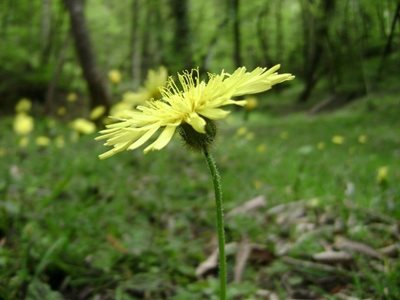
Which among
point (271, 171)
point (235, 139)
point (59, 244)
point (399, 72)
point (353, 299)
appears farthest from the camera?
point (399, 72)

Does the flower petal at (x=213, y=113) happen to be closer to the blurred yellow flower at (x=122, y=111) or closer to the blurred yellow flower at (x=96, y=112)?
the blurred yellow flower at (x=122, y=111)

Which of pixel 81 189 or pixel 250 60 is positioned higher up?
pixel 250 60

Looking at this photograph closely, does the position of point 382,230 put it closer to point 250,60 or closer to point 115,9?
point 115,9

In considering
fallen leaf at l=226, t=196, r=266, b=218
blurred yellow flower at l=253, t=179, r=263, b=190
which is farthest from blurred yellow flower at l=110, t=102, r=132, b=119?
blurred yellow flower at l=253, t=179, r=263, b=190

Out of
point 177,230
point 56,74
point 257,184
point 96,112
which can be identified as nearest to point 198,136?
point 177,230

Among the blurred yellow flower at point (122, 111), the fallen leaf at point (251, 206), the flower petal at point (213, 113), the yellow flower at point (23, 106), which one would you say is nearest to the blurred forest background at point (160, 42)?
the blurred yellow flower at point (122, 111)

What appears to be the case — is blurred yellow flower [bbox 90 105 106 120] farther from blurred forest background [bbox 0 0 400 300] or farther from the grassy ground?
the grassy ground

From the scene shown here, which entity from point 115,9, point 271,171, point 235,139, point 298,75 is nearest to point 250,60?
point 298,75
